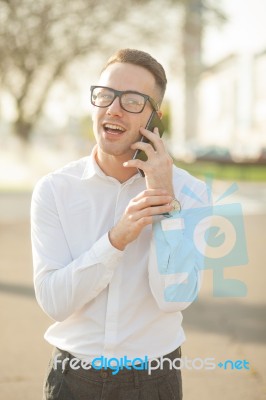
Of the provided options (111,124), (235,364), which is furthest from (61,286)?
(235,364)

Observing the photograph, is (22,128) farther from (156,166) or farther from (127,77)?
(156,166)

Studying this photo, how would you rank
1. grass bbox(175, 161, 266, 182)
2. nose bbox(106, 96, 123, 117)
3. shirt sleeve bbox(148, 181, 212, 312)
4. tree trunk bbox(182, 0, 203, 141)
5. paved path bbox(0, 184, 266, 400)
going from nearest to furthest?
1. shirt sleeve bbox(148, 181, 212, 312)
2. nose bbox(106, 96, 123, 117)
3. paved path bbox(0, 184, 266, 400)
4. grass bbox(175, 161, 266, 182)
5. tree trunk bbox(182, 0, 203, 141)

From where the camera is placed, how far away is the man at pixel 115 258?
1.84 m

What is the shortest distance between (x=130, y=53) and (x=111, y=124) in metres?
0.30

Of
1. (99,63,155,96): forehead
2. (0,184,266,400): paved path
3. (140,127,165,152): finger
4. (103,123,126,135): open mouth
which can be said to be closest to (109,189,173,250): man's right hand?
(140,127,165,152): finger

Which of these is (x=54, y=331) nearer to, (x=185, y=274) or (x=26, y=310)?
(x=185, y=274)

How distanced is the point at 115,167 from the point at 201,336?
297 cm

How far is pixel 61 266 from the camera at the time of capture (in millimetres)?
1907

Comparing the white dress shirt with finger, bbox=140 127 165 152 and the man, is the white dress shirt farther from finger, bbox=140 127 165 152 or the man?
finger, bbox=140 127 165 152

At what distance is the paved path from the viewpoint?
3678 millimetres

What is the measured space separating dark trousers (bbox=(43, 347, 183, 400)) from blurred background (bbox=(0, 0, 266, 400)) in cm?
117

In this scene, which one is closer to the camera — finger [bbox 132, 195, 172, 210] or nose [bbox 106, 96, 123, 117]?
finger [bbox 132, 195, 172, 210]

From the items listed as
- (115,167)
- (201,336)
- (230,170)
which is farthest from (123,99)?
(230,170)

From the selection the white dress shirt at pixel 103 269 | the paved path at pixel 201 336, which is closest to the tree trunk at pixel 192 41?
the paved path at pixel 201 336
